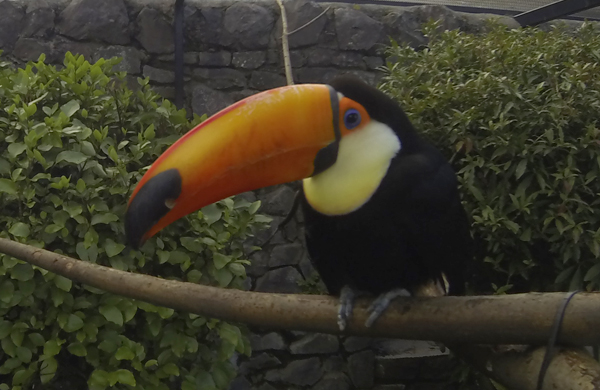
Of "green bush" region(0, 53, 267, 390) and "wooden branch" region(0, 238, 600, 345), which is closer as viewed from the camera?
"wooden branch" region(0, 238, 600, 345)

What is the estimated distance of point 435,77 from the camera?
2.14 meters

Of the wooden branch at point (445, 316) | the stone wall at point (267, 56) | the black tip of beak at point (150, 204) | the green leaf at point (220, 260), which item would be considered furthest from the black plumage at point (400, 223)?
the stone wall at point (267, 56)

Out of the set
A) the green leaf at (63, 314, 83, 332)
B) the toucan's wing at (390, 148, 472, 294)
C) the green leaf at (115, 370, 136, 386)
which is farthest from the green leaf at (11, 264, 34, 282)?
the toucan's wing at (390, 148, 472, 294)

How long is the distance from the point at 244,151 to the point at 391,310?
1.52 ft

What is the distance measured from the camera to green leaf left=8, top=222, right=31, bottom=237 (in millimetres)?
1764

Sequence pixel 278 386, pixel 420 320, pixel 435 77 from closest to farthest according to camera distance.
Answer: pixel 420 320, pixel 435 77, pixel 278 386

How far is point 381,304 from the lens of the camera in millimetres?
1243

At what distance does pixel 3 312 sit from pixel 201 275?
0.63 m

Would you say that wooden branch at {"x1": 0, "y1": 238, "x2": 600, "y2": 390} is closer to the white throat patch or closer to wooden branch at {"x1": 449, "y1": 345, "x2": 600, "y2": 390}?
wooden branch at {"x1": 449, "y1": 345, "x2": 600, "y2": 390}

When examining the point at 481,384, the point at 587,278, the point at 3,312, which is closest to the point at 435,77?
the point at 587,278

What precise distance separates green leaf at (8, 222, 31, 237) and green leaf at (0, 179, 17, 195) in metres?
0.10

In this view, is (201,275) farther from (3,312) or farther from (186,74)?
(186,74)

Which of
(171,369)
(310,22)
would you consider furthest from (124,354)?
(310,22)

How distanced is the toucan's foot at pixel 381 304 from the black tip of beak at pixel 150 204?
492 mm
